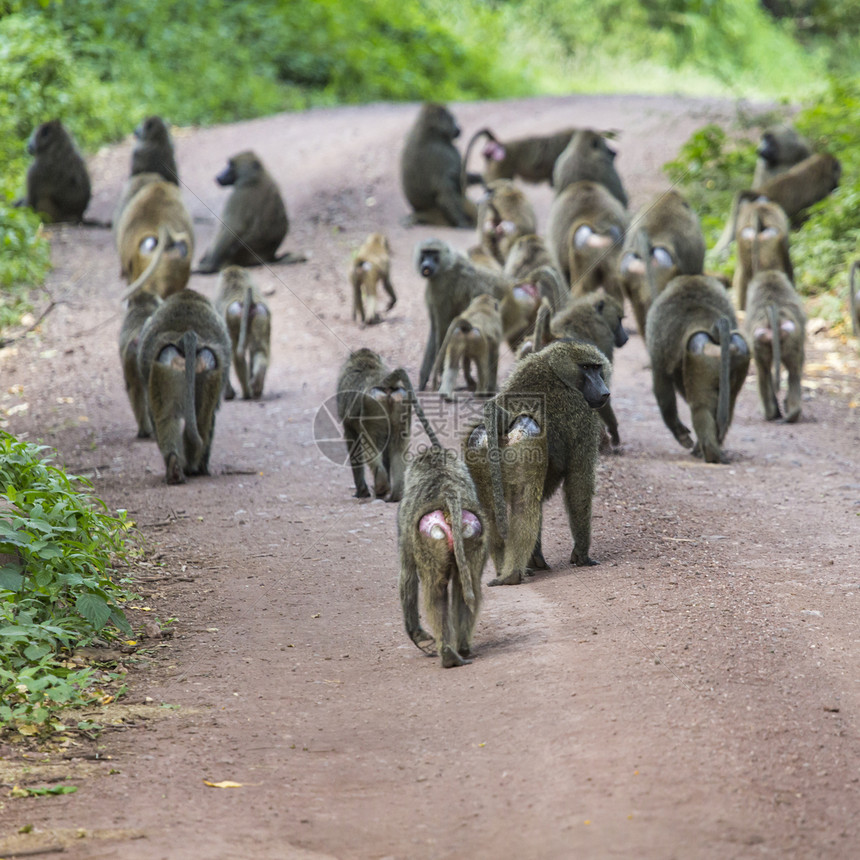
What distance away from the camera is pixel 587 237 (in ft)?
35.2

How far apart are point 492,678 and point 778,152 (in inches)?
468

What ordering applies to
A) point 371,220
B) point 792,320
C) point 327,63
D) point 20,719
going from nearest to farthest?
1. point 20,719
2. point 792,320
3. point 371,220
4. point 327,63

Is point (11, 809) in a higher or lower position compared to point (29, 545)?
lower

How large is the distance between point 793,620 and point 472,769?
180 cm

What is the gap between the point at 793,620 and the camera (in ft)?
15.4

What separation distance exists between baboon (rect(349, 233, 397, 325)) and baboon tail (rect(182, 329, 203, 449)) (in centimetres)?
408

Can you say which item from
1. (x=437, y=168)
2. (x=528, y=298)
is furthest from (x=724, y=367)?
(x=437, y=168)

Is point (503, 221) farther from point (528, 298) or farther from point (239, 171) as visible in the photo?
point (239, 171)

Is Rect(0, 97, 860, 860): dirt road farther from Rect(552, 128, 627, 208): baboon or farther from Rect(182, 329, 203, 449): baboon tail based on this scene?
Rect(552, 128, 627, 208): baboon


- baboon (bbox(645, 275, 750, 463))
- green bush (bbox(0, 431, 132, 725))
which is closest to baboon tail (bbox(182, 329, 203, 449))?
green bush (bbox(0, 431, 132, 725))

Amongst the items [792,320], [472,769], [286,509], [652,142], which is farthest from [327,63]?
[472,769]

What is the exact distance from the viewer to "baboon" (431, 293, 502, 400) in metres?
8.54

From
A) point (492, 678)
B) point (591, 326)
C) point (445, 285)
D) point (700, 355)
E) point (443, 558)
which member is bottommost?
point (492, 678)

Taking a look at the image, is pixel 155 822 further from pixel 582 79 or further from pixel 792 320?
pixel 582 79
